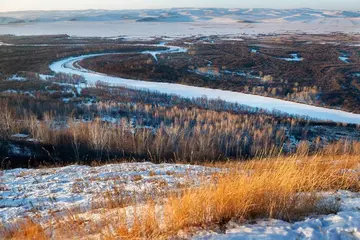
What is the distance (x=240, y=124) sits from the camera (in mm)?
17891

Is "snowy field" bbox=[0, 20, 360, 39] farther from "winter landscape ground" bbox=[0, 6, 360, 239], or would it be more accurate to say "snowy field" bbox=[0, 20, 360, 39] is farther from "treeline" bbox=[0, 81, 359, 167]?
"treeline" bbox=[0, 81, 359, 167]

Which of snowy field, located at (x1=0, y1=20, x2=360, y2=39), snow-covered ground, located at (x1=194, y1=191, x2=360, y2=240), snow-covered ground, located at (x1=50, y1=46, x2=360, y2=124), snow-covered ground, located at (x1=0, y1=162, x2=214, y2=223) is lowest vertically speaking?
snow-covered ground, located at (x1=50, y1=46, x2=360, y2=124)

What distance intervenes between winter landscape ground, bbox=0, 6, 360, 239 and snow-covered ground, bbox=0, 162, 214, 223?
0.16ft

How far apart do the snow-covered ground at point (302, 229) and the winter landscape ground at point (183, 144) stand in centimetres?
1

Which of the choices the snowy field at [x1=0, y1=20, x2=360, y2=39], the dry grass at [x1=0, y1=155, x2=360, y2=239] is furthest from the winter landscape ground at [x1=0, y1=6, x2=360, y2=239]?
the snowy field at [x1=0, y1=20, x2=360, y2=39]

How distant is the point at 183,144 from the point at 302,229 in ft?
39.4

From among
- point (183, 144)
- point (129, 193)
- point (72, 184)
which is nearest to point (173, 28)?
point (183, 144)

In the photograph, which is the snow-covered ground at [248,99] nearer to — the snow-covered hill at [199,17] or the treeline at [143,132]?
the treeline at [143,132]

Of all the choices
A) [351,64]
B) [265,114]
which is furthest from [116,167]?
[351,64]

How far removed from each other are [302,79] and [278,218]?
36540 millimetres

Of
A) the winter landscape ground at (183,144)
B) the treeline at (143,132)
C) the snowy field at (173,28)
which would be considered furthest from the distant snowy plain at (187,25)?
the treeline at (143,132)

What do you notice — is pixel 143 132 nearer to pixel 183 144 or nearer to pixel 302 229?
pixel 183 144

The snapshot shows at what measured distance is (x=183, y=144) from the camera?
1459cm

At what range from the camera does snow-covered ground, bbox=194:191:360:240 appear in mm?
2494
